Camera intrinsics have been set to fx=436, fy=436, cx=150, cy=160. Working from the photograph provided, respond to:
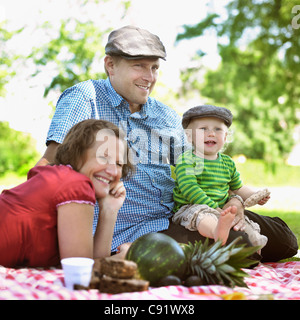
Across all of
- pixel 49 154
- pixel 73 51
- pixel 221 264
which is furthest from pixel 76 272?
pixel 73 51

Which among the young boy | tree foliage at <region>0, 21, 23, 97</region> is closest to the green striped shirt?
the young boy

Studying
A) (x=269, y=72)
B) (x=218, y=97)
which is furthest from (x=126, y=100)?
(x=218, y=97)

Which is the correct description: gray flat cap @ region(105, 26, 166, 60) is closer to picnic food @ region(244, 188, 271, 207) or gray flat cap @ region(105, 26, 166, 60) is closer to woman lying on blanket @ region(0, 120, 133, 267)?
woman lying on blanket @ region(0, 120, 133, 267)

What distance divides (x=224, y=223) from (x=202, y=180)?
3.08 feet

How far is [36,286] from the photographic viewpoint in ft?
7.80

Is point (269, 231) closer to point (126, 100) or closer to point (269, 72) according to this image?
point (126, 100)

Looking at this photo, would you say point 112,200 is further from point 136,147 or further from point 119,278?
point 136,147

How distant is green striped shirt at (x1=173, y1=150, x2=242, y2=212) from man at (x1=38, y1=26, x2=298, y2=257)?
138mm

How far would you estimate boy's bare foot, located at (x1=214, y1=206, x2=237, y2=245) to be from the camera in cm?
288

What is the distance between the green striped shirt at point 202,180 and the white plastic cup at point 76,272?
1.54 meters

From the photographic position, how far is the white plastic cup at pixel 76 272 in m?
2.23

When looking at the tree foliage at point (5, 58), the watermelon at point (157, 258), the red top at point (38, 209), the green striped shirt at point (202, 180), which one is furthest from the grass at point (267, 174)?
the red top at point (38, 209)

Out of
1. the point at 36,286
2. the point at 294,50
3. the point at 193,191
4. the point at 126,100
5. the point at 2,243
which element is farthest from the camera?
Answer: the point at 294,50

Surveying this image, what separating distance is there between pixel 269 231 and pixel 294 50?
10671 millimetres
